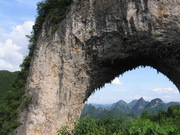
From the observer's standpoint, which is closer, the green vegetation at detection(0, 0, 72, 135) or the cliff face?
the cliff face

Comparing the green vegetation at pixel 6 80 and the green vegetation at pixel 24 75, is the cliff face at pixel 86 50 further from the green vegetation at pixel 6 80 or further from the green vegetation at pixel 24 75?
the green vegetation at pixel 6 80

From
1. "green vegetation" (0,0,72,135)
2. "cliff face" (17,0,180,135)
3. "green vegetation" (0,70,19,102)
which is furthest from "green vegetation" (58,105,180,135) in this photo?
"green vegetation" (0,70,19,102)

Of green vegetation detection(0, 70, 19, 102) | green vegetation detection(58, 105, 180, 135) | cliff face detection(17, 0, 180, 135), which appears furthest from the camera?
green vegetation detection(0, 70, 19, 102)

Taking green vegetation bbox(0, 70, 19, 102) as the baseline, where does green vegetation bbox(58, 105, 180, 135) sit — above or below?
below

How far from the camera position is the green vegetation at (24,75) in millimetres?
11008

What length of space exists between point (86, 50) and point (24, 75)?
368 cm

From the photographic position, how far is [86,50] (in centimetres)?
1129

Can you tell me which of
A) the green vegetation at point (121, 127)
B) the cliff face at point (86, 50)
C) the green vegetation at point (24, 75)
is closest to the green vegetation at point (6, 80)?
the green vegetation at point (24, 75)

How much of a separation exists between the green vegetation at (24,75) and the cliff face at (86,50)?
359mm

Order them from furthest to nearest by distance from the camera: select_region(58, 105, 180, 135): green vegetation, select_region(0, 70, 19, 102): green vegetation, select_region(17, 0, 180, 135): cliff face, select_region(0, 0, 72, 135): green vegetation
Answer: select_region(0, 70, 19, 102): green vegetation, select_region(0, 0, 72, 135): green vegetation, select_region(17, 0, 180, 135): cliff face, select_region(58, 105, 180, 135): green vegetation

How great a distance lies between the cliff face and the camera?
392 inches

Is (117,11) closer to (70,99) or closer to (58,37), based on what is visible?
(58,37)

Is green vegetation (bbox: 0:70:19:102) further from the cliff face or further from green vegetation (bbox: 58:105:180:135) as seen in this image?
A: green vegetation (bbox: 58:105:180:135)

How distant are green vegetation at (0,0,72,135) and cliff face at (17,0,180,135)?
1.18ft
